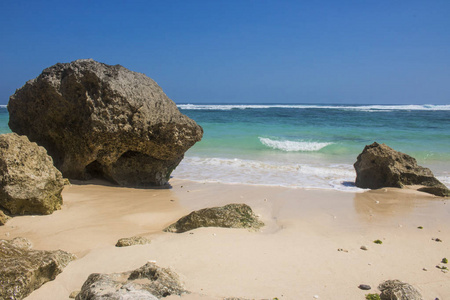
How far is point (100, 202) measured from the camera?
17.9ft

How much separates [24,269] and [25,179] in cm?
197

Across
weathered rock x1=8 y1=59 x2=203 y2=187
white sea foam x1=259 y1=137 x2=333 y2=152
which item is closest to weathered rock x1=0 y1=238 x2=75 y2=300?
weathered rock x1=8 y1=59 x2=203 y2=187

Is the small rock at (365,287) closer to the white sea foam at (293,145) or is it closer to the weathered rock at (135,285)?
the weathered rock at (135,285)

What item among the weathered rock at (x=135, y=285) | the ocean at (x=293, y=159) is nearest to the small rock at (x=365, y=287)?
the weathered rock at (x=135, y=285)

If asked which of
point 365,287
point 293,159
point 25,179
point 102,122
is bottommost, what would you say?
point 293,159

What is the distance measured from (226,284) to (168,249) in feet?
2.77

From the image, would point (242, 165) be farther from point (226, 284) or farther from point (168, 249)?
point (226, 284)

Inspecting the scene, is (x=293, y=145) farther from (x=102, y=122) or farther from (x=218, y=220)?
(x=218, y=220)

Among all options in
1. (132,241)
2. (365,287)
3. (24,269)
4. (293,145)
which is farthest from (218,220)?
(293,145)

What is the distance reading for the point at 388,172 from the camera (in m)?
7.28

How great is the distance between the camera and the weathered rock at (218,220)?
13.8 ft

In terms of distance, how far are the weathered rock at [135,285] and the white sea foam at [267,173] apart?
4.97 meters

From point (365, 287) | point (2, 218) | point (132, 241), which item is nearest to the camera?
point (365, 287)

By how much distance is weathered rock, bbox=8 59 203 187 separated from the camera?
20.0 ft
